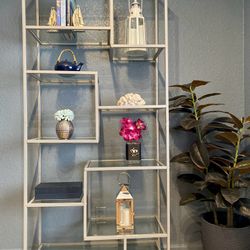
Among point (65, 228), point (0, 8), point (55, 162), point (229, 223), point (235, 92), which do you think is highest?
point (0, 8)

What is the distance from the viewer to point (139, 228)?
1621 mm

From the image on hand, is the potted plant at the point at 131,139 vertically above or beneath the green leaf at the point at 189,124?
beneath

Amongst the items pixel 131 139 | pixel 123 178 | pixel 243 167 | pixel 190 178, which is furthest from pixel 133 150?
pixel 243 167

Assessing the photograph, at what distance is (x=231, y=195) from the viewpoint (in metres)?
1.38

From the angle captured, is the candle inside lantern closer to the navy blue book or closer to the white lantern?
the navy blue book

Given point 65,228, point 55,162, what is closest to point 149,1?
point 55,162

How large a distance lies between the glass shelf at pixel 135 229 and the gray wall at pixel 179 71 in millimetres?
226

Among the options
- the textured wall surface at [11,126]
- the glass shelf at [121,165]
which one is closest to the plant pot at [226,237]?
the glass shelf at [121,165]

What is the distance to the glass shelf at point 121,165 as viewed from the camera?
1497 mm

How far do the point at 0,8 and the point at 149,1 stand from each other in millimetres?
1047

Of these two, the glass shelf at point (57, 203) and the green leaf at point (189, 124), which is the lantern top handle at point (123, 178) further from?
the green leaf at point (189, 124)

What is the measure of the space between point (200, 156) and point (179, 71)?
0.66 m

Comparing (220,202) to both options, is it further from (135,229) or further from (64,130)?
(64,130)

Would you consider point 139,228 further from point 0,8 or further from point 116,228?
point 0,8
